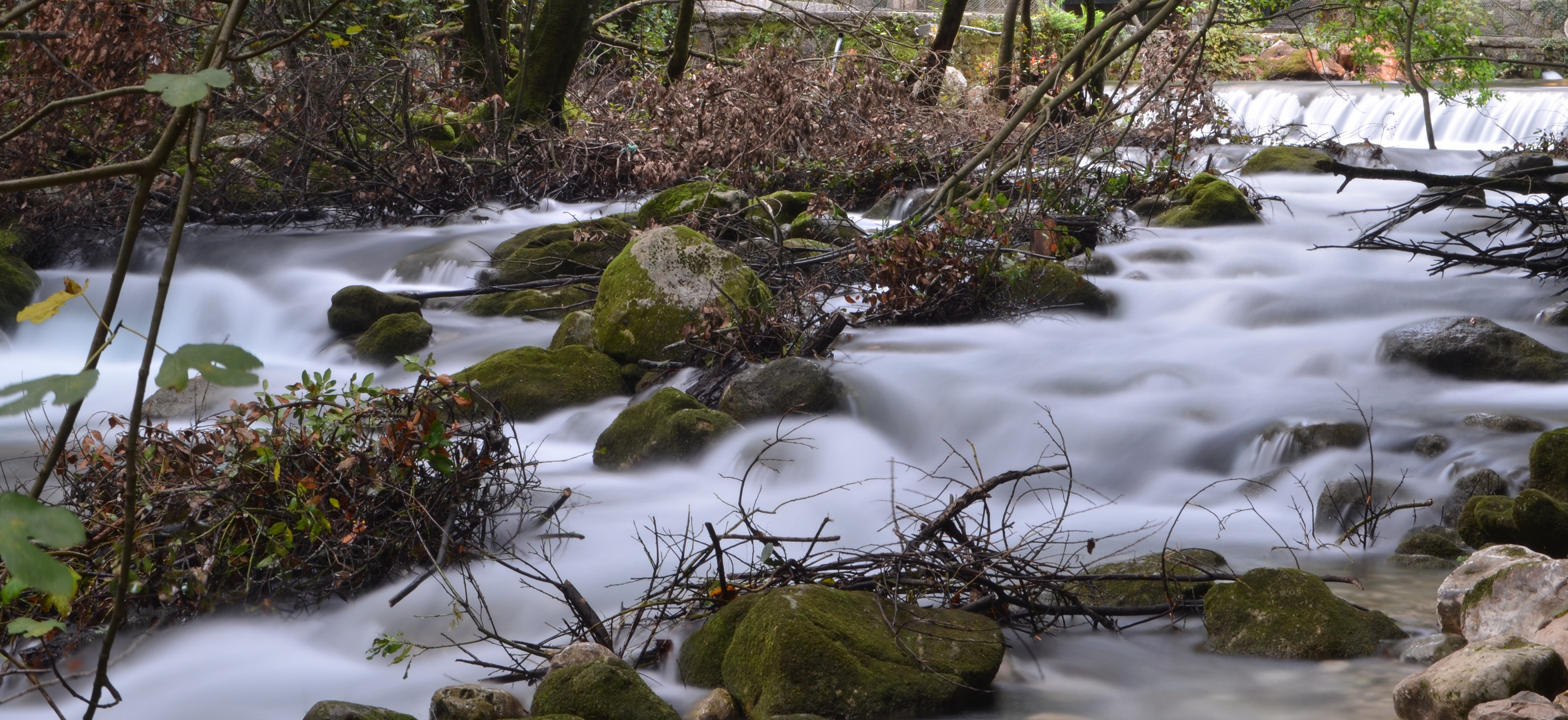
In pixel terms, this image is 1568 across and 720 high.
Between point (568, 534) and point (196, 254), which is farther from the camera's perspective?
point (196, 254)

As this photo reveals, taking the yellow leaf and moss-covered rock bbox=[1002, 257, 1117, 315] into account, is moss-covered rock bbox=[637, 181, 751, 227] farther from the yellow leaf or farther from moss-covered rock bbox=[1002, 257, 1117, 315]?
the yellow leaf

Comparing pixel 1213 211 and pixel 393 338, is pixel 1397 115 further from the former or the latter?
pixel 393 338

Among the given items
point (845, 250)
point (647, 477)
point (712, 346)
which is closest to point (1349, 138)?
point (845, 250)

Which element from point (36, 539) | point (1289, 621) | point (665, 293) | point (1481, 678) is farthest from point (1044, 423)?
point (36, 539)

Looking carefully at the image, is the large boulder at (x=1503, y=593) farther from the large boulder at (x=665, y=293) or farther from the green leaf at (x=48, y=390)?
the large boulder at (x=665, y=293)

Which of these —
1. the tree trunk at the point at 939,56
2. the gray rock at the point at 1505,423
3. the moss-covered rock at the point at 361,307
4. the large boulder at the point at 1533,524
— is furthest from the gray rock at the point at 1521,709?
the tree trunk at the point at 939,56

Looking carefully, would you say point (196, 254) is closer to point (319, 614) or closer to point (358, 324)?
point (358, 324)

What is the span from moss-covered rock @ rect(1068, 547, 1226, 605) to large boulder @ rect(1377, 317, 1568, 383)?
317 centimetres

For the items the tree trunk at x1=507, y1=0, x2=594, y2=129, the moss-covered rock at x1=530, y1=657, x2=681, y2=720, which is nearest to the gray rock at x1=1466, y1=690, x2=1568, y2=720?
the moss-covered rock at x1=530, y1=657, x2=681, y2=720

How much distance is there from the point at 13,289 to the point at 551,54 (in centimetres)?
500

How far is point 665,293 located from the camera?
20.5ft

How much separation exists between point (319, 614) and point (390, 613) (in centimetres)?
26

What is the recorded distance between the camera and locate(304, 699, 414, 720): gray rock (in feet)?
8.72

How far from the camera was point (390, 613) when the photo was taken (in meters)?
3.72
